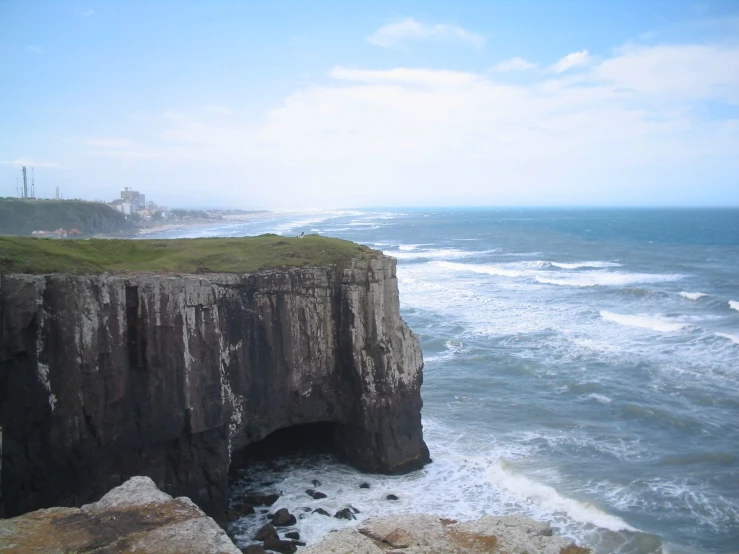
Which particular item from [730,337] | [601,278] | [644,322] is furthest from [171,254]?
[601,278]

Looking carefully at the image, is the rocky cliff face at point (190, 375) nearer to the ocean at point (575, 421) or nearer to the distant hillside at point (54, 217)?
the ocean at point (575, 421)

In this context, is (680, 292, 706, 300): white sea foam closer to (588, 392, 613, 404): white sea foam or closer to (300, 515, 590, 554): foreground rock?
(588, 392, 613, 404): white sea foam

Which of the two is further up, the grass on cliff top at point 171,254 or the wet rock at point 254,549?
the grass on cliff top at point 171,254

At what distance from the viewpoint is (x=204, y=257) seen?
957 inches

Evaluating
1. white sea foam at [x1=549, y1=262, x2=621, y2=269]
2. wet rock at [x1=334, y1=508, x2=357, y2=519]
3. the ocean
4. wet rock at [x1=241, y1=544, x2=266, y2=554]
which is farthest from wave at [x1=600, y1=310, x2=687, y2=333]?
wet rock at [x1=241, y1=544, x2=266, y2=554]

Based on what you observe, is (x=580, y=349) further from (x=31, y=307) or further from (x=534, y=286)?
(x=31, y=307)

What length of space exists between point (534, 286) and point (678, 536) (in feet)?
142

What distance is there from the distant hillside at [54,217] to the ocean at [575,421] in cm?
5819

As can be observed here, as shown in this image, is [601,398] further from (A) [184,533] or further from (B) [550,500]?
(A) [184,533]

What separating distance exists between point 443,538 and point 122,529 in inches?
274

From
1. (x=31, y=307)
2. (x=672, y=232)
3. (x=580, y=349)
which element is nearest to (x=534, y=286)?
(x=580, y=349)

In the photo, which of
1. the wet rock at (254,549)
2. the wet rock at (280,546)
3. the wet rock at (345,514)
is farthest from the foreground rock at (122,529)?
the wet rock at (345,514)

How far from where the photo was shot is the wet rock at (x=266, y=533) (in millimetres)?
19250

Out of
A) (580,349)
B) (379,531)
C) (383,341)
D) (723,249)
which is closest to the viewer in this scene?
(379,531)
